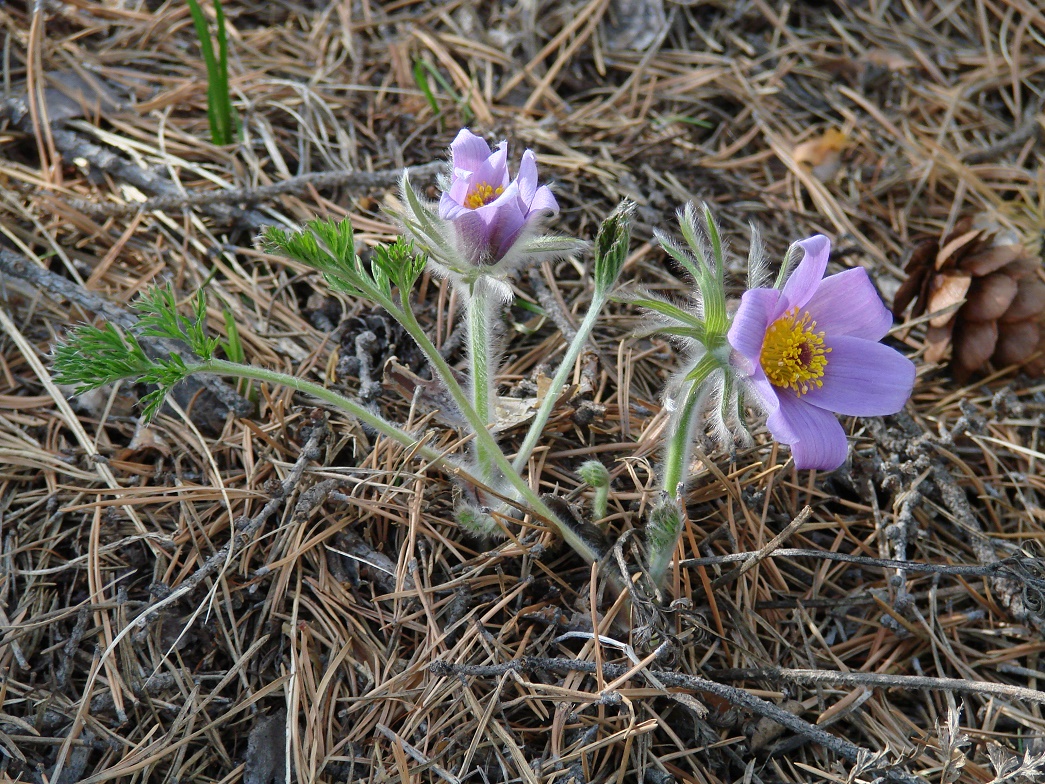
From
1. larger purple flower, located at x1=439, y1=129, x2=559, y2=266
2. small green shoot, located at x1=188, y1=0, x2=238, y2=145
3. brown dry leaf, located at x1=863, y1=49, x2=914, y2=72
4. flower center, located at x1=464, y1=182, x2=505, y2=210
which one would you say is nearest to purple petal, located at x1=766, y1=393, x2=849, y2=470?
larger purple flower, located at x1=439, y1=129, x2=559, y2=266

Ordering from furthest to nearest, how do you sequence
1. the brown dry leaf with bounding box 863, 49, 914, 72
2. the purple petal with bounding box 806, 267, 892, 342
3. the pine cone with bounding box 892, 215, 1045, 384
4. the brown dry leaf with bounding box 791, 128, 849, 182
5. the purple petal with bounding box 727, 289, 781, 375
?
the brown dry leaf with bounding box 863, 49, 914, 72 → the brown dry leaf with bounding box 791, 128, 849, 182 → the pine cone with bounding box 892, 215, 1045, 384 → the purple petal with bounding box 806, 267, 892, 342 → the purple petal with bounding box 727, 289, 781, 375

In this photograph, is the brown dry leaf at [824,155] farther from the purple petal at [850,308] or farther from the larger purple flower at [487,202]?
the larger purple flower at [487,202]

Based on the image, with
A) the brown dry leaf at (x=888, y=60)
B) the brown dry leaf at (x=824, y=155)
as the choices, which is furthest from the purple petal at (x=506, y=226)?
the brown dry leaf at (x=888, y=60)

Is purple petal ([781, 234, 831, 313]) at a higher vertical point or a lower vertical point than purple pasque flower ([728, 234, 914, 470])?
higher

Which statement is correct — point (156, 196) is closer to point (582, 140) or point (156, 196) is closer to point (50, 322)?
point (50, 322)

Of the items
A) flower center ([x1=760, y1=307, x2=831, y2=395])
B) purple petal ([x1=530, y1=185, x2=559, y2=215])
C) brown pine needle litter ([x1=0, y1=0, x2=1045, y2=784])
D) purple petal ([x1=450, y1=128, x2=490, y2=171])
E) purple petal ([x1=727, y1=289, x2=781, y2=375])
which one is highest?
purple petal ([x1=450, y1=128, x2=490, y2=171])

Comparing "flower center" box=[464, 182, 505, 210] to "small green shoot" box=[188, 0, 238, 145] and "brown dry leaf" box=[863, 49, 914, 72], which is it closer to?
"small green shoot" box=[188, 0, 238, 145]
